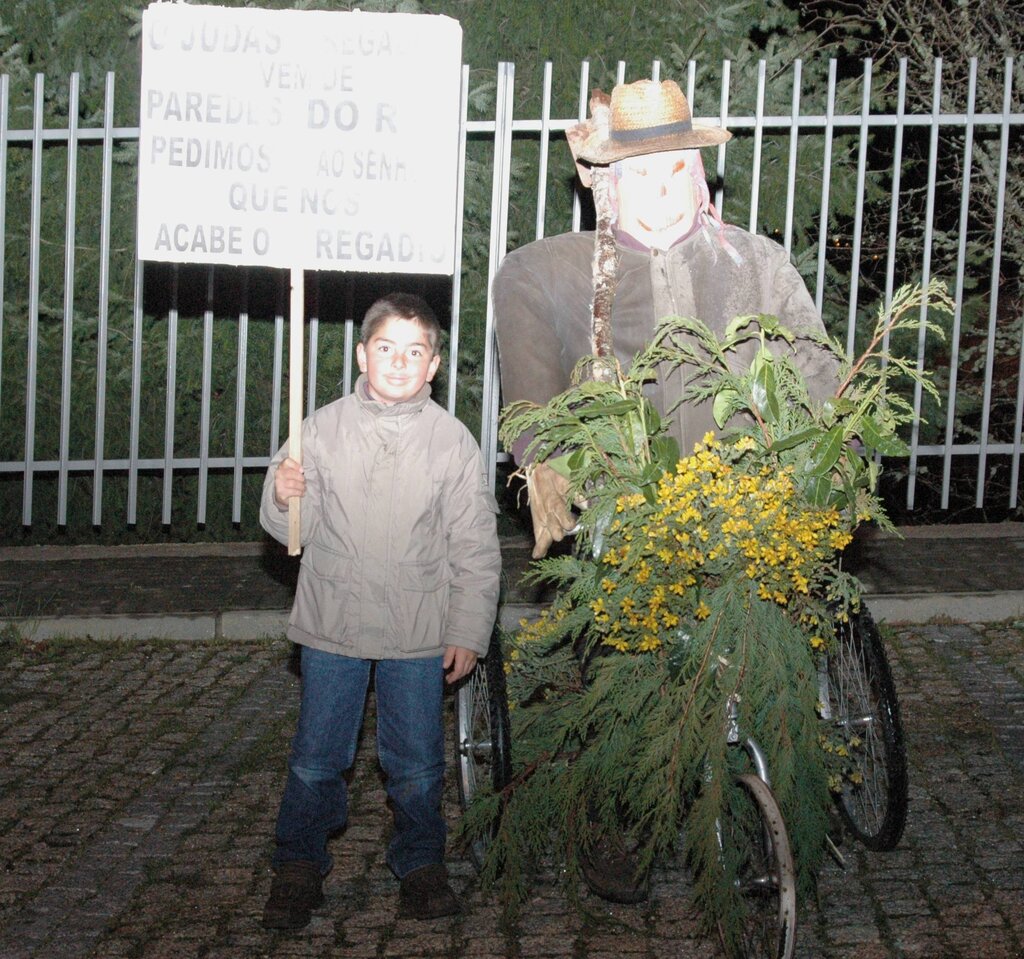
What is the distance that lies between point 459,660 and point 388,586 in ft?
0.84

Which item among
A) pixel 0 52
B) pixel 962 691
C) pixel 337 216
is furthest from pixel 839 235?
pixel 337 216

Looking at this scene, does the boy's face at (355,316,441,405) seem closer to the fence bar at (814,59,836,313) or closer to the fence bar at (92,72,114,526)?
the fence bar at (814,59,836,313)

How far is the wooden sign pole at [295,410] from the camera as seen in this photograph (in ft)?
12.9

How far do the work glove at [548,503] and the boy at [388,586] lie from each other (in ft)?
0.60

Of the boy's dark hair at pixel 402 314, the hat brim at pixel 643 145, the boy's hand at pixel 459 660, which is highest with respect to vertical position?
the hat brim at pixel 643 145

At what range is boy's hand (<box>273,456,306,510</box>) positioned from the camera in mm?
3916

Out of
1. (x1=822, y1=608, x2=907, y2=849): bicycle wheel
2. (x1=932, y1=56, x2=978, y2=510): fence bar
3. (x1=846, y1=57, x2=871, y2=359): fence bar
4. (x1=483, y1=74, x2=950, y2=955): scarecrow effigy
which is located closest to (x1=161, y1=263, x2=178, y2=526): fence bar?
(x1=846, y1=57, x2=871, y2=359): fence bar

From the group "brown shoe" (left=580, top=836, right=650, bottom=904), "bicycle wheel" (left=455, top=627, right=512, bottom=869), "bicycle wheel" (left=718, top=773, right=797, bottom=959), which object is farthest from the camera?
"brown shoe" (left=580, top=836, right=650, bottom=904)

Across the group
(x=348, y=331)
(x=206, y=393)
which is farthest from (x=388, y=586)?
(x=206, y=393)

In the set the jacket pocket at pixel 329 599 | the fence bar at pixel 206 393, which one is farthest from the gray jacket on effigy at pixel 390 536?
the fence bar at pixel 206 393

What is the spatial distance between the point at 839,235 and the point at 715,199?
4.13 feet

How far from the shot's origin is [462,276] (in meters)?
8.78

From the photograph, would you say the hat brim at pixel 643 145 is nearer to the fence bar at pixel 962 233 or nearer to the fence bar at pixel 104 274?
the fence bar at pixel 962 233

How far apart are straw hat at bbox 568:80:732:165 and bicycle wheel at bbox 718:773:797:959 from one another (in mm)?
1562
